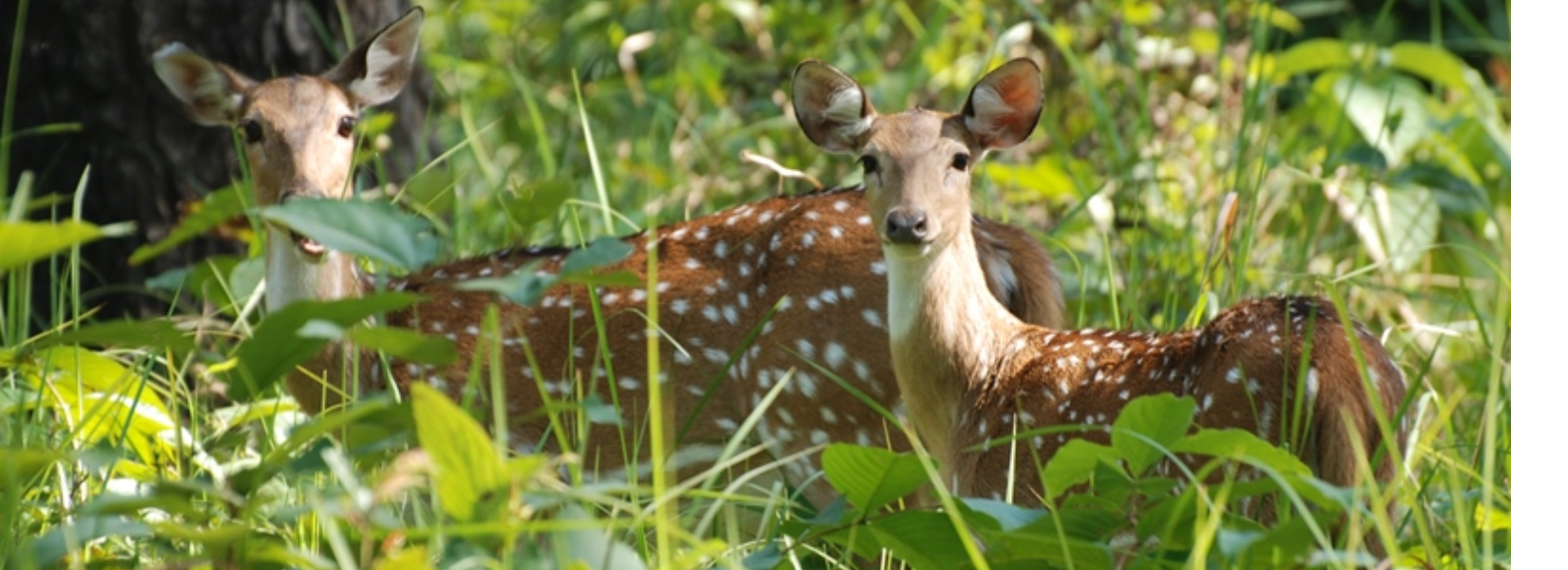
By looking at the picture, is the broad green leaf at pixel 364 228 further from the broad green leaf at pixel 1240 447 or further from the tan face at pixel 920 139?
the tan face at pixel 920 139

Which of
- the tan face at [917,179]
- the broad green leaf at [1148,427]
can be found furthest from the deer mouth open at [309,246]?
the broad green leaf at [1148,427]

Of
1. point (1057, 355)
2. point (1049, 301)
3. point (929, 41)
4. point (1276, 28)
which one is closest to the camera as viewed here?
point (1057, 355)

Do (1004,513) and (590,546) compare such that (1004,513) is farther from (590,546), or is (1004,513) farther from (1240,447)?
(590,546)

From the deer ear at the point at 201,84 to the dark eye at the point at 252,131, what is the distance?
12cm

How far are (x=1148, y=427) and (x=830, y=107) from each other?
1.46m

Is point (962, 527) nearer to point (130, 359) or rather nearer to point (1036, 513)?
point (1036, 513)

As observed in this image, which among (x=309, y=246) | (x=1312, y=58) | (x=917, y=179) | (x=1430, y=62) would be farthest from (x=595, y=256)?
(x=1430, y=62)

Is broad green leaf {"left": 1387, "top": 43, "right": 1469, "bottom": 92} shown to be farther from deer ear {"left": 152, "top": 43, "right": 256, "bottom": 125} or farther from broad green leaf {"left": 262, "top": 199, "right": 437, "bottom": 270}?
broad green leaf {"left": 262, "top": 199, "right": 437, "bottom": 270}

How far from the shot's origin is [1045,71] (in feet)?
20.5

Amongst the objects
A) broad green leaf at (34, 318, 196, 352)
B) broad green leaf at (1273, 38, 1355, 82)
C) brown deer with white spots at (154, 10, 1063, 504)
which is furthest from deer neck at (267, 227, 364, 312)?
broad green leaf at (1273, 38, 1355, 82)

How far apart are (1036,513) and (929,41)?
3590 millimetres

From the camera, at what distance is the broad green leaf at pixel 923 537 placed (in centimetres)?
256
